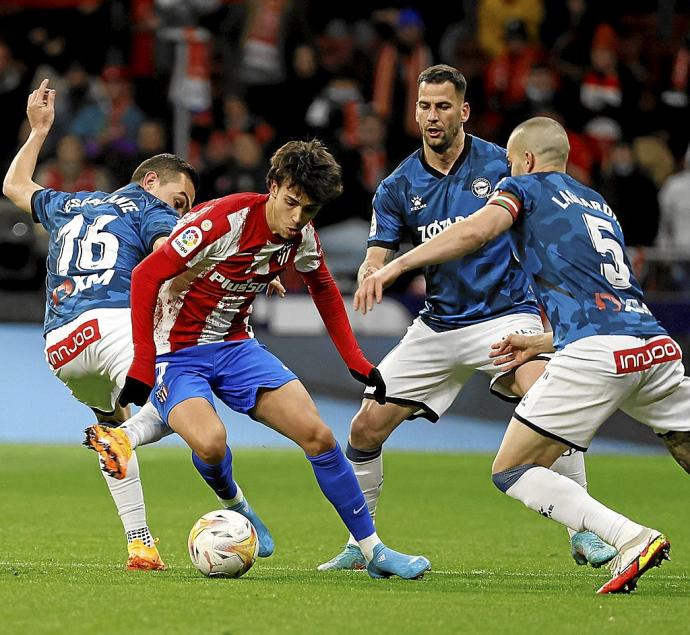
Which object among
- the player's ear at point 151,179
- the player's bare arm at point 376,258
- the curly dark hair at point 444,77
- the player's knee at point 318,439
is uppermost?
the curly dark hair at point 444,77

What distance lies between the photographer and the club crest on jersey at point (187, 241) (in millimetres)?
6418

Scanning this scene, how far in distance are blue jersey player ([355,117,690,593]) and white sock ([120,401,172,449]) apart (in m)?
1.44

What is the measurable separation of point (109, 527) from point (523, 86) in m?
10.6

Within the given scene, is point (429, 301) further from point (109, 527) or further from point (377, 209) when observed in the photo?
point (109, 527)

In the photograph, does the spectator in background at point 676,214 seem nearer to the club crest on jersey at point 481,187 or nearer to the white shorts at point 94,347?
the club crest on jersey at point 481,187

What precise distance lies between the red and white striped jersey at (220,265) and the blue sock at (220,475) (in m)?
0.57

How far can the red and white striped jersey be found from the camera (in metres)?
6.47

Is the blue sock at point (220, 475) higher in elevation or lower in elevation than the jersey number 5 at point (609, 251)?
lower

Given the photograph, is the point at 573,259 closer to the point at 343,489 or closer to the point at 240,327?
the point at 343,489

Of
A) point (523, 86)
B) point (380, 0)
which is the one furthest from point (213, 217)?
point (380, 0)

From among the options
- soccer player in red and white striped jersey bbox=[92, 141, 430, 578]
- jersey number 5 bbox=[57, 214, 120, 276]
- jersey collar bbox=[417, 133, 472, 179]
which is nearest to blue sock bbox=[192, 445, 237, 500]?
soccer player in red and white striped jersey bbox=[92, 141, 430, 578]

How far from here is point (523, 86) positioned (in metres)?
17.8

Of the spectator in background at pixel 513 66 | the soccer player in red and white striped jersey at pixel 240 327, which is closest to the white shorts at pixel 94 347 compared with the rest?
the soccer player in red and white striped jersey at pixel 240 327

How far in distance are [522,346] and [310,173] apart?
1249mm
